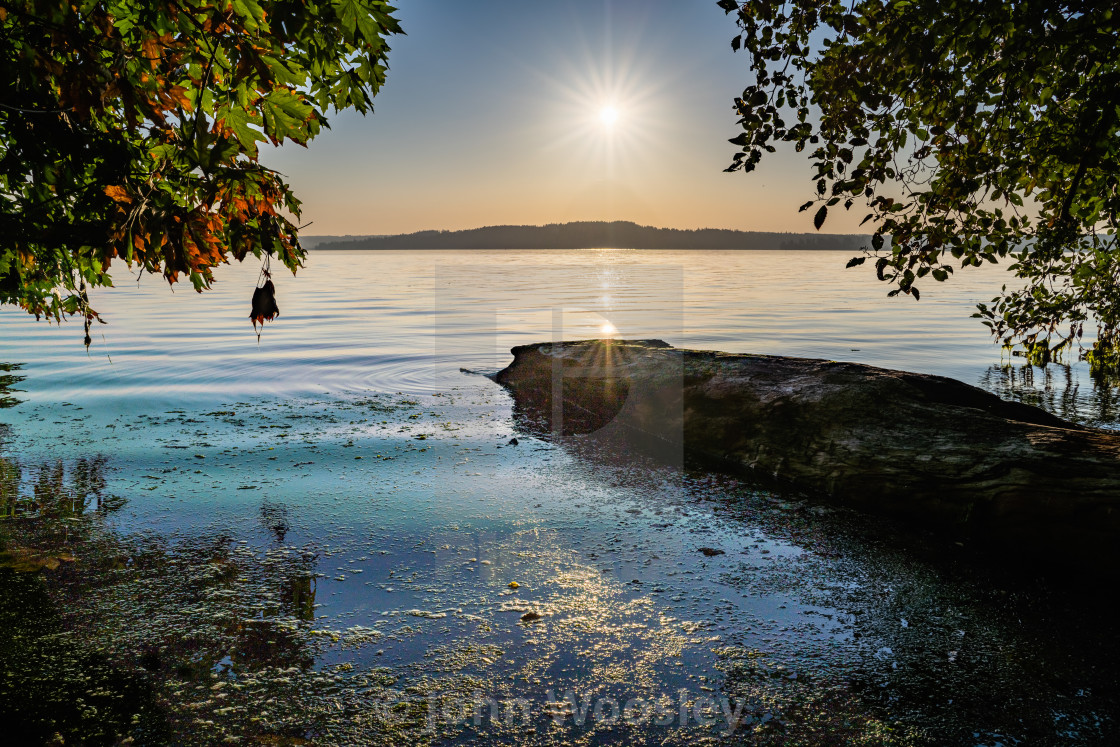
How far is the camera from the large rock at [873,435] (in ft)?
15.6

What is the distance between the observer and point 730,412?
7.59 m

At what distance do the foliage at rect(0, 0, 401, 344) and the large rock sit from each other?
4.78 metres

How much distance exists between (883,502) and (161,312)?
27.6m

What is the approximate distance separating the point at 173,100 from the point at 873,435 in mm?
5993

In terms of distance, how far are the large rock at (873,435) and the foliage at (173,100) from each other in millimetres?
4779

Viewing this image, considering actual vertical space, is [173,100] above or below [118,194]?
above

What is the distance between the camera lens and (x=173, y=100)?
4.16 meters

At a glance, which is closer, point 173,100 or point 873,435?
point 173,100

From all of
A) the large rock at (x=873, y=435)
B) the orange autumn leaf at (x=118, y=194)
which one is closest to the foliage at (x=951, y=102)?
the large rock at (x=873, y=435)

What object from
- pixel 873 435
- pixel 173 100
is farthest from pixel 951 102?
pixel 173 100

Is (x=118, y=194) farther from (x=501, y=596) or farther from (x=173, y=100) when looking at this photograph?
(x=501, y=596)

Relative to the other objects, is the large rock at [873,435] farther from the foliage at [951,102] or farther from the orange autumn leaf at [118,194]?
the orange autumn leaf at [118,194]

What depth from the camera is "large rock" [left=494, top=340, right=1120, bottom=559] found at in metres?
4.76

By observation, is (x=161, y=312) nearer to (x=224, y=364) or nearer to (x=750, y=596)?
(x=224, y=364)
